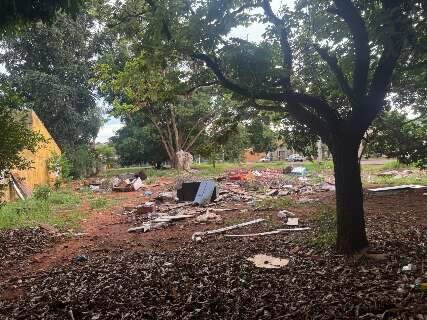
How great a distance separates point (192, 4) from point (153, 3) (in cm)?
63

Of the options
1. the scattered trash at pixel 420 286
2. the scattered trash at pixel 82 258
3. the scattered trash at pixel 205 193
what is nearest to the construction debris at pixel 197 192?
the scattered trash at pixel 205 193

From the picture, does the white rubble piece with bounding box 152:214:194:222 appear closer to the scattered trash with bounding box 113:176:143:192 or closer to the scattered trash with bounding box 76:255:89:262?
the scattered trash with bounding box 76:255:89:262

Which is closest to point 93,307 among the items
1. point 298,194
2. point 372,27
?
point 372,27

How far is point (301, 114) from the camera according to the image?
6.43 metres

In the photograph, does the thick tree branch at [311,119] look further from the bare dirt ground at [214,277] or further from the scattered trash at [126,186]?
the scattered trash at [126,186]

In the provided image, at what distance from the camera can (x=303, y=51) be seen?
7180mm

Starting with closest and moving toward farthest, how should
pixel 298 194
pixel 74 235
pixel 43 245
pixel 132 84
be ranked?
pixel 132 84
pixel 43 245
pixel 74 235
pixel 298 194

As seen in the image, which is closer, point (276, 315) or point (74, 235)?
point (276, 315)

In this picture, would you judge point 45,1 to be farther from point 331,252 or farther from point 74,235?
point 74,235

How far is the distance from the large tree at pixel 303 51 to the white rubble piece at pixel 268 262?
1038 mm

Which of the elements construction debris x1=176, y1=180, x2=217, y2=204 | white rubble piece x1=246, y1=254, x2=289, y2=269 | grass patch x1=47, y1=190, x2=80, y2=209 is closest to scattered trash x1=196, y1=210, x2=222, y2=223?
construction debris x1=176, y1=180, x2=217, y2=204

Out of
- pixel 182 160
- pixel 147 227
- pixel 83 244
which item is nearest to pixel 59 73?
pixel 182 160

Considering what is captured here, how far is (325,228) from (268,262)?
240 centimetres

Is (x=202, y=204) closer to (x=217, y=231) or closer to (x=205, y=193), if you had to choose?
(x=205, y=193)
